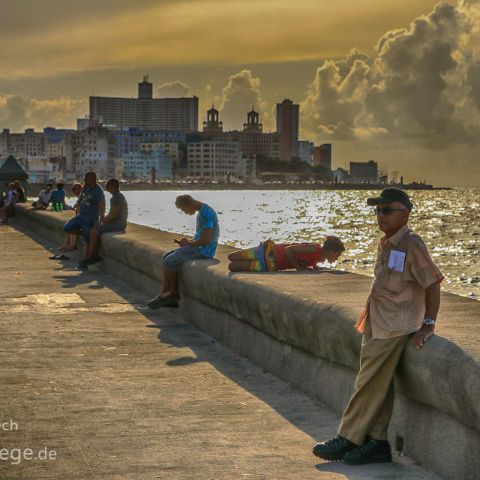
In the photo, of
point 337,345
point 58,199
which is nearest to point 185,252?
point 337,345

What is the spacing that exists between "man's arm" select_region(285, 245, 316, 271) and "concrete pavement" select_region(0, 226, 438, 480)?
104 cm

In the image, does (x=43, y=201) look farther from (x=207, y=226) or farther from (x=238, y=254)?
(x=238, y=254)

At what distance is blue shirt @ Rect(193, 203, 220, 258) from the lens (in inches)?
416

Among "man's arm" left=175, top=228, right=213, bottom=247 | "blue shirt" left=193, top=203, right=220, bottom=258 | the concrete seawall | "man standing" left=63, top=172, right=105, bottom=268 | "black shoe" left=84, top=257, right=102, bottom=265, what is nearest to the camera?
the concrete seawall

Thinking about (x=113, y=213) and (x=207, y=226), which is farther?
(x=113, y=213)

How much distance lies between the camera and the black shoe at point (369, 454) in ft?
17.6

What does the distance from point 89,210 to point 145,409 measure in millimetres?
10074

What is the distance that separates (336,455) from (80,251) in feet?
40.7

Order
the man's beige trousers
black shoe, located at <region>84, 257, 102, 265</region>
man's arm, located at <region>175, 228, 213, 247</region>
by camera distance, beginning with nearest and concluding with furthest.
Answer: the man's beige trousers → man's arm, located at <region>175, 228, 213, 247</region> → black shoe, located at <region>84, 257, 102, 265</region>

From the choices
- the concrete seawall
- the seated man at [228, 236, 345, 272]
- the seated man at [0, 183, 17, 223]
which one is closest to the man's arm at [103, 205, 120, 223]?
the concrete seawall

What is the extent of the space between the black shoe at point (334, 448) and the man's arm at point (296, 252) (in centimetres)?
393

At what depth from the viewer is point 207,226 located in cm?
1066

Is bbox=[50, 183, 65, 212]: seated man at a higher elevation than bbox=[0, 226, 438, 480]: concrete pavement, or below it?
higher

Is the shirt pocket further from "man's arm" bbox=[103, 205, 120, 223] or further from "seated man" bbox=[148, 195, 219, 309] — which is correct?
"man's arm" bbox=[103, 205, 120, 223]
